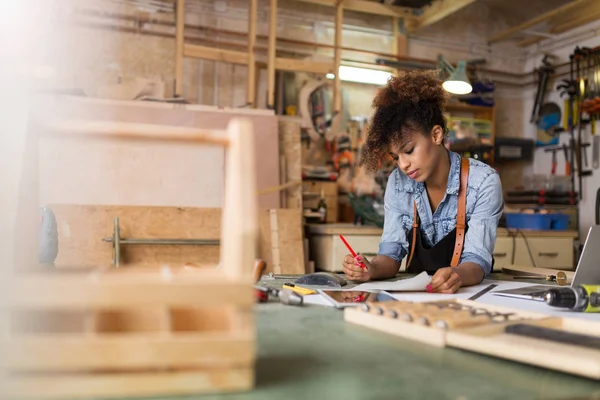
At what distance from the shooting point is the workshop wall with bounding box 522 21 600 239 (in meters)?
5.29

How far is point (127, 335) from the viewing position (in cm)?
54

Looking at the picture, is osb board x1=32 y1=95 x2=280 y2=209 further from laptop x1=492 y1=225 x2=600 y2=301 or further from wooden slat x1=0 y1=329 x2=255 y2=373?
wooden slat x1=0 y1=329 x2=255 y2=373

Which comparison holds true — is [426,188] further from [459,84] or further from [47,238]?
[459,84]

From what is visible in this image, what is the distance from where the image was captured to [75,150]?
3822 millimetres

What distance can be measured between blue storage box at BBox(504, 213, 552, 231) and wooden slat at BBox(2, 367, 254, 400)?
4408 millimetres

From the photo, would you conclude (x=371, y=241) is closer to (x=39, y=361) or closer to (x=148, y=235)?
(x=148, y=235)

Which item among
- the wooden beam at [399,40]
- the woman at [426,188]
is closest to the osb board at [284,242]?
the woman at [426,188]

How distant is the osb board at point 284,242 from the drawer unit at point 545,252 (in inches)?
70.6

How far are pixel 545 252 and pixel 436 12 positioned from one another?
8.28 feet

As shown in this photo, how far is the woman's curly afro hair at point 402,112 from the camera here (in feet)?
7.13

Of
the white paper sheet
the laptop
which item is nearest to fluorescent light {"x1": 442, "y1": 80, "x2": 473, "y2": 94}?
the white paper sheet

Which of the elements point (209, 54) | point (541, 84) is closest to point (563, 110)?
point (541, 84)

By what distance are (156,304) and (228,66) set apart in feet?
15.4

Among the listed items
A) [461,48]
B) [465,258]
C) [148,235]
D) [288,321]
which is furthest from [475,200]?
[461,48]
